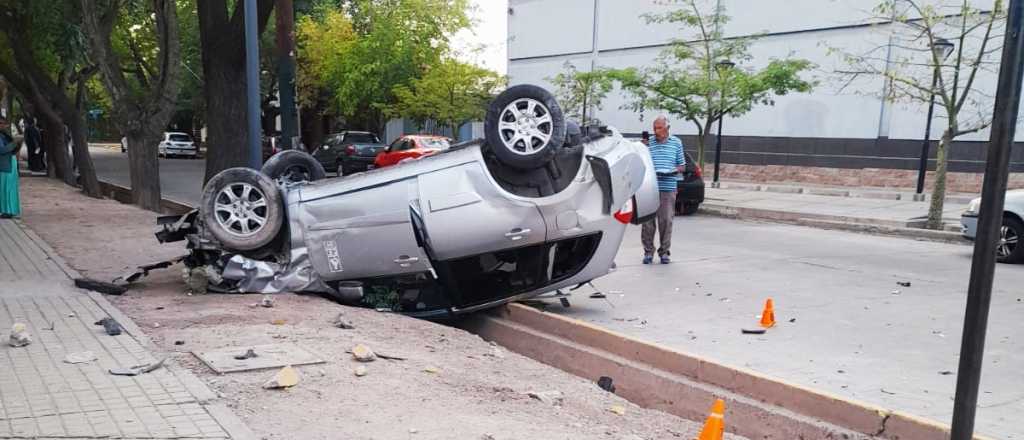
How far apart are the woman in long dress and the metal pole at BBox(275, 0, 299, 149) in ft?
20.1

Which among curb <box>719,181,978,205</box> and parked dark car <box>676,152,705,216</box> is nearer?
parked dark car <box>676,152,705,216</box>

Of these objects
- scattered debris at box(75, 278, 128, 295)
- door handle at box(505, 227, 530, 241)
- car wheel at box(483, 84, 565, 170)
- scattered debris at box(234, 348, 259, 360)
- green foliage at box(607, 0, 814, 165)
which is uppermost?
green foliage at box(607, 0, 814, 165)

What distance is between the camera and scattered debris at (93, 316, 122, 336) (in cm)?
582

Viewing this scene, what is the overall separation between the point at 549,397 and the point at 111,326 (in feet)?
10.8

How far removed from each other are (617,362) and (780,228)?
10.0 m

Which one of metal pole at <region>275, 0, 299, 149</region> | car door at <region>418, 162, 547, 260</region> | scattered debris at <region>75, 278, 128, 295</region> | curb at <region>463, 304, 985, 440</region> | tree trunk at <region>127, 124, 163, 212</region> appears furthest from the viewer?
tree trunk at <region>127, 124, 163, 212</region>

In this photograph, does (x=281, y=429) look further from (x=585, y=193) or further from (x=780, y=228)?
(x=780, y=228)

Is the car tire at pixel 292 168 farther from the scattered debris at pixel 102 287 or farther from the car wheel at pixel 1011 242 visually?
the car wheel at pixel 1011 242

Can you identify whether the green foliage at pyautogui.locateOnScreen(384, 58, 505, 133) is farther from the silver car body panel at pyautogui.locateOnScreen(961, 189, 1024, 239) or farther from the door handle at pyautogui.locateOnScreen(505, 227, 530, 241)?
the door handle at pyautogui.locateOnScreen(505, 227, 530, 241)

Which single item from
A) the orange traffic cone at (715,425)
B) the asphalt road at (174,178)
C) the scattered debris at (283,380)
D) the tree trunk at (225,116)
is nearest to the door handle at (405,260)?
the scattered debris at (283,380)

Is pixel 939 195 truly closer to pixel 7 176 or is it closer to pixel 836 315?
pixel 836 315

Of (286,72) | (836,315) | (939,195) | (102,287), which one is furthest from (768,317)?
(939,195)

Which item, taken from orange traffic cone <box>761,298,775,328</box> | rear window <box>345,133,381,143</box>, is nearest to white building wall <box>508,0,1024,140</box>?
rear window <box>345,133,381,143</box>

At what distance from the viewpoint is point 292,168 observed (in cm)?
869
